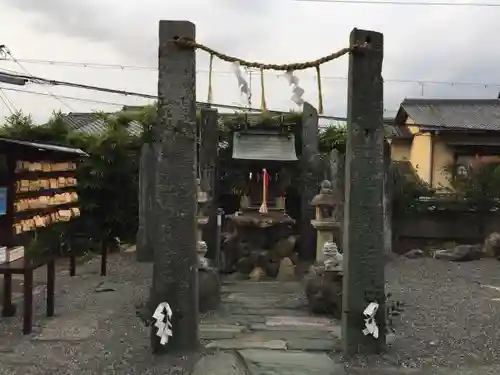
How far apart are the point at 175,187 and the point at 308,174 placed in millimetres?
8399

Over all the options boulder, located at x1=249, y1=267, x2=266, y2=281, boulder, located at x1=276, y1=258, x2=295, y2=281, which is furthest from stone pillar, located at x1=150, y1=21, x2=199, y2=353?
boulder, located at x1=276, y1=258, x2=295, y2=281

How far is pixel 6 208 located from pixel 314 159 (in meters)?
8.14

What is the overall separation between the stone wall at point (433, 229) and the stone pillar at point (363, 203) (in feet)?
30.3

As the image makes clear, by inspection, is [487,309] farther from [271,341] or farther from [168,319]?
[168,319]

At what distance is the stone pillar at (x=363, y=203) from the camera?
215 inches

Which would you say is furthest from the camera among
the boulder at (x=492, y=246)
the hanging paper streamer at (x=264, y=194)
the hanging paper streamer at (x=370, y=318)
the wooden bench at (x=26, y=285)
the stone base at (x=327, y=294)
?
the boulder at (x=492, y=246)

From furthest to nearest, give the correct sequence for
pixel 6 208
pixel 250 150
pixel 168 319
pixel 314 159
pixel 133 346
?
pixel 314 159 → pixel 250 150 → pixel 6 208 → pixel 133 346 → pixel 168 319

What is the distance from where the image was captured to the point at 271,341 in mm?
6082

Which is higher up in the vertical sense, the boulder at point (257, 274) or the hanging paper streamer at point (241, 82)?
the hanging paper streamer at point (241, 82)

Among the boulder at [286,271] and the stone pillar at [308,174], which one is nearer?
the boulder at [286,271]

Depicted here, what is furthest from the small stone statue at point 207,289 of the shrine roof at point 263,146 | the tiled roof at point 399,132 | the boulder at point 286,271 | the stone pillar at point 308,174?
the tiled roof at point 399,132

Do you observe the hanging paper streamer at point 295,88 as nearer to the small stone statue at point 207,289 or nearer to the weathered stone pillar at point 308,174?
the small stone statue at point 207,289

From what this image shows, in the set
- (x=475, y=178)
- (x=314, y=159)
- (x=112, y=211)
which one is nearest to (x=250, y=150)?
(x=314, y=159)

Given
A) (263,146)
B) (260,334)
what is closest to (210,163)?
(263,146)
